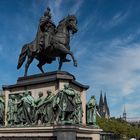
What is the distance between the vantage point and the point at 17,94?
23766 millimetres

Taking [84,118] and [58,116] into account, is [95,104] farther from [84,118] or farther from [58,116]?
[58,116]

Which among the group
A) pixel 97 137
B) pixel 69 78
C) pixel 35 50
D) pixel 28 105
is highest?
pixel 35 50

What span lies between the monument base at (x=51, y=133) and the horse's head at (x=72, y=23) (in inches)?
225

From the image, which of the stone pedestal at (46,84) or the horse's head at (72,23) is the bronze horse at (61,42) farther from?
the stone pedestal at (46,84)

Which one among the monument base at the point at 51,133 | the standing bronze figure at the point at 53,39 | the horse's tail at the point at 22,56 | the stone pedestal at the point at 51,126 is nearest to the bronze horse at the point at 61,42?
the standing bronze figure at the point at 53,39

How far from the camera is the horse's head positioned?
23016 millimetres

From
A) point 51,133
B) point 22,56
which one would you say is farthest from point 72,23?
point 51,133

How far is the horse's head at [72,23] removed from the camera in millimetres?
23016

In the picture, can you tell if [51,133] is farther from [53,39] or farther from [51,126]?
[53,39]

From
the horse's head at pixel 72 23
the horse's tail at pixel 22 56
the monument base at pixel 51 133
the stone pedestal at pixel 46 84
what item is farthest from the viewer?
the horse's tail at pixel 22 56

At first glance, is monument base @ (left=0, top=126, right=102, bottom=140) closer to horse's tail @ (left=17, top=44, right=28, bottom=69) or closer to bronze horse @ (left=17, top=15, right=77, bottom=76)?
bronze horse @ (left=17, top=15, right=77, bottom=76)

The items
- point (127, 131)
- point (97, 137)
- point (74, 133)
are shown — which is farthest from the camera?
point (127, 131)

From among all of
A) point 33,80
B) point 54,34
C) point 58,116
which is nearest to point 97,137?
point 58,116

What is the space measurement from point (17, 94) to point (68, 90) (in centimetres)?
464
